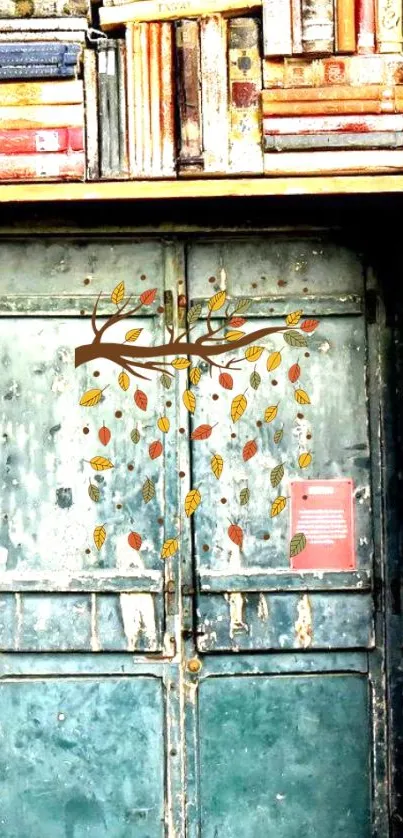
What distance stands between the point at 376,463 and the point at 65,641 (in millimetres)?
1417

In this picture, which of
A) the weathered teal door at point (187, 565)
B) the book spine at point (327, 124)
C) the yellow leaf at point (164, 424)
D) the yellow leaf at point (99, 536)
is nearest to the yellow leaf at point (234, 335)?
the weathered teal door at point (187, 565)

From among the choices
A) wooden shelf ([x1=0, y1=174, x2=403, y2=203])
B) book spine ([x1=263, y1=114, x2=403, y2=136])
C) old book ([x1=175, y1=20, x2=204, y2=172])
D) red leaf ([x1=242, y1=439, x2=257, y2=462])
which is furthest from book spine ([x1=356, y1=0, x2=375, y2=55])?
red leaf ([x1=242, y1=439, x2=257, y2=462])

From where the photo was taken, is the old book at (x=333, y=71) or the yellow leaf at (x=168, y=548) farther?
the yellow leaf at (x=168, y=548)

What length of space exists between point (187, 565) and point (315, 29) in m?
2.07

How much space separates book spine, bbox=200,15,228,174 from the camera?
3.67m

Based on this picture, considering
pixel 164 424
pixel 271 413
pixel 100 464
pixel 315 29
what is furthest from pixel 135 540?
pixel 315 29

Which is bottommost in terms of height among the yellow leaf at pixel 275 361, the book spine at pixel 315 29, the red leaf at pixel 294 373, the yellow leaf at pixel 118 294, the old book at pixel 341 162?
the red leaf at pixel 294 373

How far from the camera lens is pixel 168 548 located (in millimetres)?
3990

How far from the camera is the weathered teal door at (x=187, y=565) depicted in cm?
397

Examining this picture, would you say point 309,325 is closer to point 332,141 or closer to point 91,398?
point 332,141

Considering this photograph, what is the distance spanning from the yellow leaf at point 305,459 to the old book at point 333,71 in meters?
1.40

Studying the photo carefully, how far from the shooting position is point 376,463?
4.01 meters

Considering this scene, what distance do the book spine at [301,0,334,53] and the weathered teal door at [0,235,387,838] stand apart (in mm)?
751

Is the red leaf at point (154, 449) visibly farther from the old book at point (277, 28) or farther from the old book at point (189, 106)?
the old book at point (277, 28)
